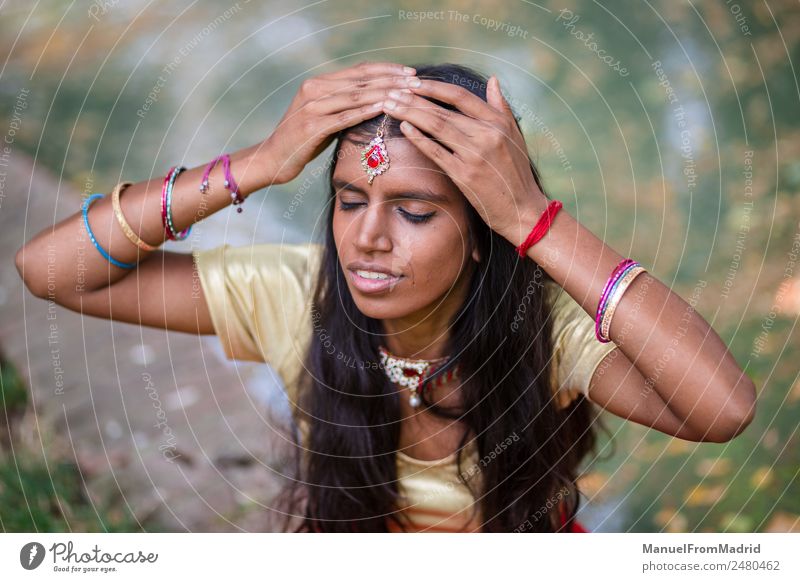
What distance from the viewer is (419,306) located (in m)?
1.90

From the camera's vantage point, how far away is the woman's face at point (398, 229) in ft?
5.79

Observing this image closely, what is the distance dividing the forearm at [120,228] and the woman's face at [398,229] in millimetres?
233

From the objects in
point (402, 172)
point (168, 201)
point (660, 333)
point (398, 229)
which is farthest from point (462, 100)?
point (168, 201)

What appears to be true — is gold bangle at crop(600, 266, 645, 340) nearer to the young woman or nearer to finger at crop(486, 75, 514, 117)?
the young woman

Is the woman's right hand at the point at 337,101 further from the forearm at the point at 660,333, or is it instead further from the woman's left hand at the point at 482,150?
the forearm at the point at 660,333

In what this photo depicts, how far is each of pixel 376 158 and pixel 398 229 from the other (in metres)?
0.16

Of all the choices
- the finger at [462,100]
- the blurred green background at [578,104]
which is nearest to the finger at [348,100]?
the finger at [462,100]

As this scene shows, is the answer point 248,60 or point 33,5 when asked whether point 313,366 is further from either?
point 33,5

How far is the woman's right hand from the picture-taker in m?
1.75

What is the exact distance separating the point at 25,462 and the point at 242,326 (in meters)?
1.30

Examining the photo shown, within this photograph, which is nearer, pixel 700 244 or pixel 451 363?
pixel 451 363
